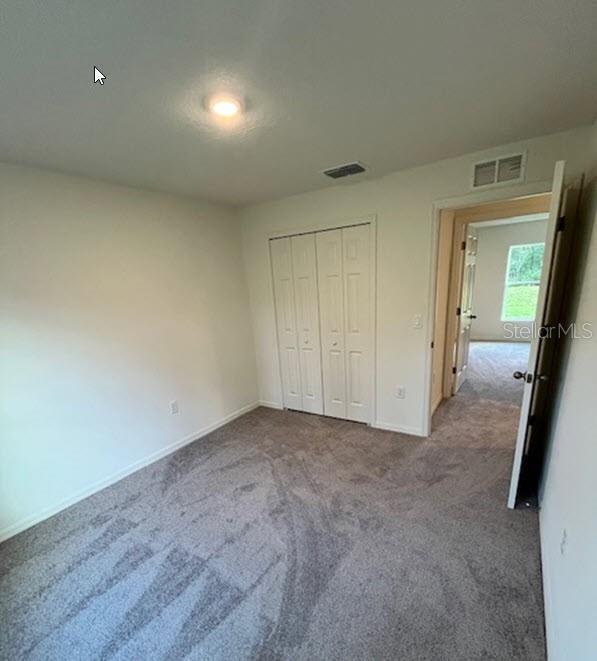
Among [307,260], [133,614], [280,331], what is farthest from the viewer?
[280,331]

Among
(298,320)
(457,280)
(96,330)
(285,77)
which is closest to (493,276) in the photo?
(457,280)

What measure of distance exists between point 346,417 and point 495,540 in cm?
169

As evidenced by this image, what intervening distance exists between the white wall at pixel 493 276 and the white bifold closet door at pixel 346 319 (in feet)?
16.7

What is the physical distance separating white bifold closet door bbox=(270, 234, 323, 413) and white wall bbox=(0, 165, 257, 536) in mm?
634

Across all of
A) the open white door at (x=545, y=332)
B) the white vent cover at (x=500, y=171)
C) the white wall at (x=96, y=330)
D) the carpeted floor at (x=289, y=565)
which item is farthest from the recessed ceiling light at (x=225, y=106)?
the carpeted floor at (x=289, y=565)

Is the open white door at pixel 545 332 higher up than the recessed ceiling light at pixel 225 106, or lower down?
lower down

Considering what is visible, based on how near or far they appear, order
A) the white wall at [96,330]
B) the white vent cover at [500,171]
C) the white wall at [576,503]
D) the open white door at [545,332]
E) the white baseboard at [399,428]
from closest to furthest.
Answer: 1. the white wall at [576,503]
2. the open white door at [545,332]
3. the white wall at [96,330]
4. the white vent cover at [500,171]
5. the white baseboard at [399,428]

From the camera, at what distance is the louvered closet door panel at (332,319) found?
2.98 meters

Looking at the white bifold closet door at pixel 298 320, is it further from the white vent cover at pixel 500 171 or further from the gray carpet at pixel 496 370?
the gray carpet at pixel 496 370

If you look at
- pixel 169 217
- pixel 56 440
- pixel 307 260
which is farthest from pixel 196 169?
pixel 56 440

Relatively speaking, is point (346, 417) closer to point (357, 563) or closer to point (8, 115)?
point (357, 563)

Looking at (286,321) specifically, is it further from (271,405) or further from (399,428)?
(399,428)

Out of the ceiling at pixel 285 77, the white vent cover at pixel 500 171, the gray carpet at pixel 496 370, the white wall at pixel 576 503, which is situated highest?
the ceiling at pixel 285 77

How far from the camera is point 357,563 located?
63.6 inches
